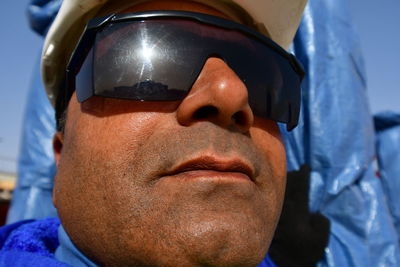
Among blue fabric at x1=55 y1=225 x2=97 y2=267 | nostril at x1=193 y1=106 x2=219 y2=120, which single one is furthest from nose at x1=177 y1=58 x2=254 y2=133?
blue fabric at x1=55 y1=225 x2=97 y2=267

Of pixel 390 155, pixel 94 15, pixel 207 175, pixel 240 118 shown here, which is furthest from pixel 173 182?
pixel 390 155

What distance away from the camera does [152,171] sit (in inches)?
21.8

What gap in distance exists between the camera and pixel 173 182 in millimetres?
545

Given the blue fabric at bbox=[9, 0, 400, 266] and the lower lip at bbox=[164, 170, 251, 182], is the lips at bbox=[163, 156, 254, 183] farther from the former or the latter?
the blue fabric at bbox=[9, 0, 400, 266]

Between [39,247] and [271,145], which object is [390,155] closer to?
[271,145]

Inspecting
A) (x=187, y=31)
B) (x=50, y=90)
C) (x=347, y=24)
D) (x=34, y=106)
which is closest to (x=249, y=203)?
(x=187, y=31)

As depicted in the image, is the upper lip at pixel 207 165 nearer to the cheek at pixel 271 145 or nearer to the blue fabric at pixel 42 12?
the cheek at pixel 271 145

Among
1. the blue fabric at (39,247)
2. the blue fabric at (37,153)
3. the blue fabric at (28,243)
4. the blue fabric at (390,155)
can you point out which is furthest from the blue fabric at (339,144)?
the blue fabric at (37,153)

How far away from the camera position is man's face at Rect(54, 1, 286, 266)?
53 cm

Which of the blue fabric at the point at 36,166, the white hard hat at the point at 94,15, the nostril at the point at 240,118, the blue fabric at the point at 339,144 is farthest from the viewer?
the blue fabric at the point at 36,166

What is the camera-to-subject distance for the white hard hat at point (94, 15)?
75 cm

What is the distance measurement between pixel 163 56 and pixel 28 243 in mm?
511

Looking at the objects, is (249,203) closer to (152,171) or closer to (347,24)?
(152,171)

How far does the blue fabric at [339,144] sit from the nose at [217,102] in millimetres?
662
